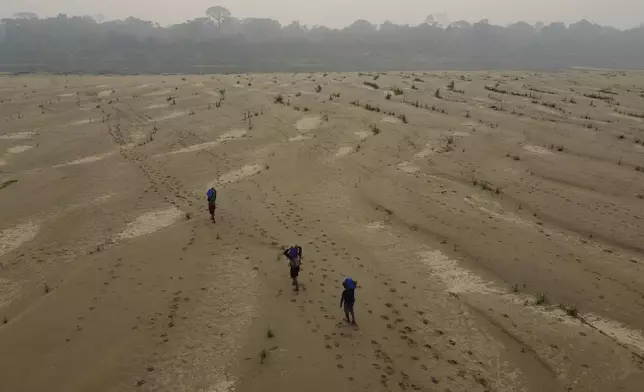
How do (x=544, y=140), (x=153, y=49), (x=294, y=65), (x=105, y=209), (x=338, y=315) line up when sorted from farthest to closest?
1. (x=153, y=49)
2. (x=294, y=65)
3. (x=544, y=140)
4. (x=105, y=209)
5. (x=338, y=315)

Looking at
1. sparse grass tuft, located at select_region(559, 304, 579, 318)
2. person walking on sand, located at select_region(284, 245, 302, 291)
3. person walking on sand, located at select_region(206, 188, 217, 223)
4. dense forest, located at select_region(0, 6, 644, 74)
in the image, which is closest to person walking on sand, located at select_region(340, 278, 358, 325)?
person walking on sand, located at select_region(284, 245, 302, 291)

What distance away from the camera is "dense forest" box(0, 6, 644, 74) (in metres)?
102

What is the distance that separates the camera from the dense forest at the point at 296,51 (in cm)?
10231

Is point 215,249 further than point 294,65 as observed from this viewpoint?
No

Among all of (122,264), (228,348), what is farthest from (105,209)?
(228,348)

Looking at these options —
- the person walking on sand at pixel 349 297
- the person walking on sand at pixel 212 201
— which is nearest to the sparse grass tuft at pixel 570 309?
the person walking on sand at pixel 349 297

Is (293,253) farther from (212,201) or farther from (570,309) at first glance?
(570,309)

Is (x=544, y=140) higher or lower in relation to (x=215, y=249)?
higher

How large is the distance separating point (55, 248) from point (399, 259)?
10140 millimetres

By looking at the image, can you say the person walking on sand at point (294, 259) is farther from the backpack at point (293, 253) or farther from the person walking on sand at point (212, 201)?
the person walking on sand at point (212, 201)

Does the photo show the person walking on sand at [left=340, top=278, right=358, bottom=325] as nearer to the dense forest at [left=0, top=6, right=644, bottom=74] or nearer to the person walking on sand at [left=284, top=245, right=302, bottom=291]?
the person walking on sand at [left=284, top=245, right=302, bottom=291]

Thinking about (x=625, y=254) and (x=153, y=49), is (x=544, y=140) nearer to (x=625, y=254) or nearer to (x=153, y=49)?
(x=625, y=254)

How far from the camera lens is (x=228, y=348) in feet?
32.6

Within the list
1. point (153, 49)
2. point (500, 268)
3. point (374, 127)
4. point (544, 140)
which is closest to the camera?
point (500, 268)
